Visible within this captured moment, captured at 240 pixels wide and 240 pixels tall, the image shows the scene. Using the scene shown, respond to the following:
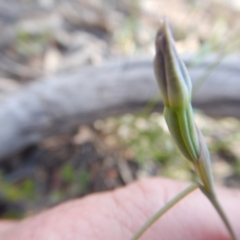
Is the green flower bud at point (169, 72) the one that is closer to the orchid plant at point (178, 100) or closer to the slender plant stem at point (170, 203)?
the orchid plant at point (178, 100)

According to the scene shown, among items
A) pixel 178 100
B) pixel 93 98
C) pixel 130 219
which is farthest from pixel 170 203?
pixel 93 98

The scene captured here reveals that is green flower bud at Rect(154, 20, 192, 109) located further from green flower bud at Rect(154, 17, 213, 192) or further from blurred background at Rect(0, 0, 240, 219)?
blurred background at Rect(0, 0, 240, 219)

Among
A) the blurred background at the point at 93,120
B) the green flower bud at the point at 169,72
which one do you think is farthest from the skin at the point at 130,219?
the green flower bud at the point at 169,72

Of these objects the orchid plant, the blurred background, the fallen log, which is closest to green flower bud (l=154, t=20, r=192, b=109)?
the orchid plant

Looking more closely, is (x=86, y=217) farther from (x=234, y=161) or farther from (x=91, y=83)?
(x=234, y=161)

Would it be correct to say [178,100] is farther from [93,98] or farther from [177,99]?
[93,98]

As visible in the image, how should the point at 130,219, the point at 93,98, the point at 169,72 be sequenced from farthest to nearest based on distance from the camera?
the point at 93,98 → the point at 130,219 → the point at 169,72

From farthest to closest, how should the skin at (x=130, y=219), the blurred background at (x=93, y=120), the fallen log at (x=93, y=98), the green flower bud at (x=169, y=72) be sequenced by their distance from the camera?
1. the blurred background at (x=93, y=120)
2. the fallen log at (x=93, y=98)
3. the skin at (x=130, y=219)
4. the green flower bud at (x=169, y=72)
